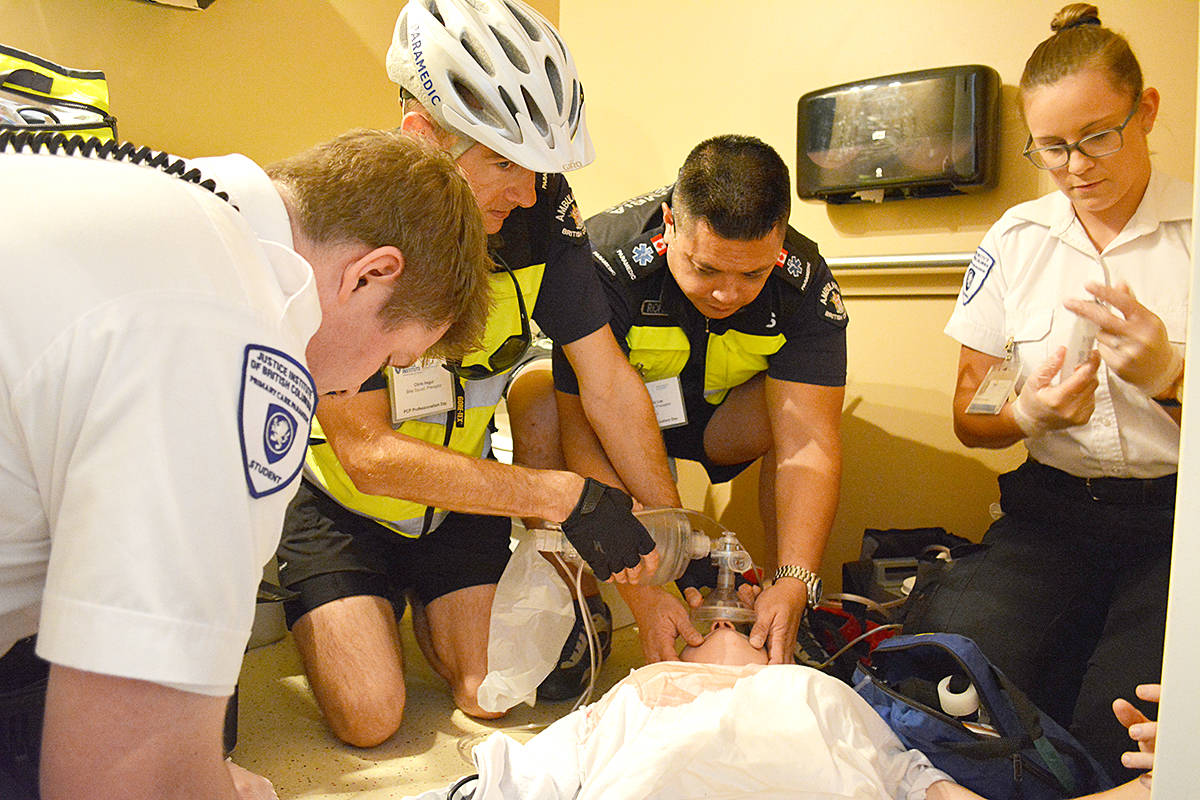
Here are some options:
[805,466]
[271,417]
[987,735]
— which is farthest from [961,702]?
[271,417]

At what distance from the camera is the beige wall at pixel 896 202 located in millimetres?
2166

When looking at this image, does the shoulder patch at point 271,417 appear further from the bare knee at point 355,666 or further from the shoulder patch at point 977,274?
the shoulder patch at point 977,274

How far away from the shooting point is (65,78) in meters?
1.79

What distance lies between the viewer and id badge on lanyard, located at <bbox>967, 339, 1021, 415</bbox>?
67.8 inches

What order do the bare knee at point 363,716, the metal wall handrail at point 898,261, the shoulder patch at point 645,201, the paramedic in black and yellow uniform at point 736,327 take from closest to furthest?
the bare knee at point 363,716, the paramedic in black and yellow uniform at point 736,327, the shoulder patch at point 645,201, the metal wall handrail at point 898,261

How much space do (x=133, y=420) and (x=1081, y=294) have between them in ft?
5.94

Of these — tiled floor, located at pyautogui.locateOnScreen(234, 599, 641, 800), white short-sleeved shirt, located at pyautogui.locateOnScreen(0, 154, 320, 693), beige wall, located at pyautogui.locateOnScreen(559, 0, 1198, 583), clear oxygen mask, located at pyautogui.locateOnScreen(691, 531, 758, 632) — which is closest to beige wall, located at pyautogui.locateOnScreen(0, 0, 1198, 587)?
beige wall, located at pyautogui.locateOnScreen(559, 0, 1198, 583)

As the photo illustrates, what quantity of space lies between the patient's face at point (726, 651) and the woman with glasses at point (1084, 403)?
34 centimetres

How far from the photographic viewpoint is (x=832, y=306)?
6.79 feet

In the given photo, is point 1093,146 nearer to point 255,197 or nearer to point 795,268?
point 795,268

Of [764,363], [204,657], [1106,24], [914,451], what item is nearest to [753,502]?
[914,451]

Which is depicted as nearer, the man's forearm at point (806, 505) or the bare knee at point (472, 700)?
the bare knee at point (472, 700)

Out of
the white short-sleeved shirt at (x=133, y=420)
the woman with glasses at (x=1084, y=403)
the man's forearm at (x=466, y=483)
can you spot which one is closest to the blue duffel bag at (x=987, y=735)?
the woman with glasses at (x=1084, y=403)

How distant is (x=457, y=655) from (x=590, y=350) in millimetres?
704
